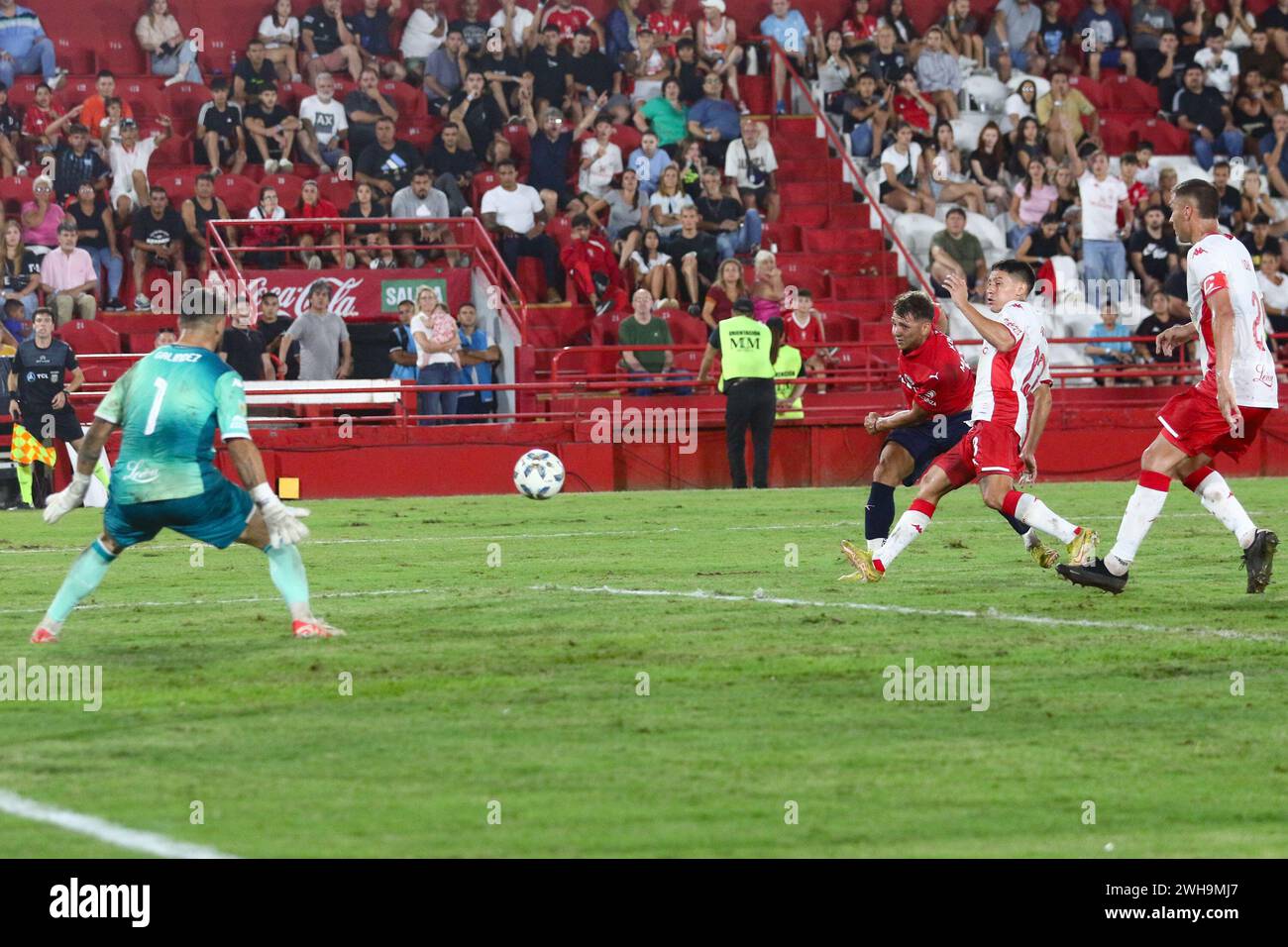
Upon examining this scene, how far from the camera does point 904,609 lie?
35.2 feet

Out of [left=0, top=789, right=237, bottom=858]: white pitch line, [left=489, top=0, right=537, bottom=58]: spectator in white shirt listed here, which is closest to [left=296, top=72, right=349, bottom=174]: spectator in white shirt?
[left=489, top=0, right=537, bottom=58]: spectator in white shirt

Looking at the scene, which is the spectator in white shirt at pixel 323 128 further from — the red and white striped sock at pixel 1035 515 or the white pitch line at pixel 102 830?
the white pitch line at pixel 102 830

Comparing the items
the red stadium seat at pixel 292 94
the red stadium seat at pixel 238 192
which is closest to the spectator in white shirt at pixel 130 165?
the red stadium seat at pixel 238 192

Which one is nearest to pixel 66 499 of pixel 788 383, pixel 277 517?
pixel 277 517

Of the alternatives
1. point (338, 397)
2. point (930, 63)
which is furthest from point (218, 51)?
point (930, 63)

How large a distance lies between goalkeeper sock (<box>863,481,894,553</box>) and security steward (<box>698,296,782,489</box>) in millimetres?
9902

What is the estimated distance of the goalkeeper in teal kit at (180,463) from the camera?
30.0 ft

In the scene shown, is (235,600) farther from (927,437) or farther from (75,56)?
(75,56)

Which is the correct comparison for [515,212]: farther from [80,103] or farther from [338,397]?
[80,103]

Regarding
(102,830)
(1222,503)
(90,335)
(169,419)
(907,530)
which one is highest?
(90,335)

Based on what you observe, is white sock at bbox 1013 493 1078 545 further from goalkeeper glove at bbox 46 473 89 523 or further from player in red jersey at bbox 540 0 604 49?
player in red jersey at bbox 540 0 604 49

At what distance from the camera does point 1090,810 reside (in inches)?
236

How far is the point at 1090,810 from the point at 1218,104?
26643 millimetres

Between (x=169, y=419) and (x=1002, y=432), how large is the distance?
197 inches
